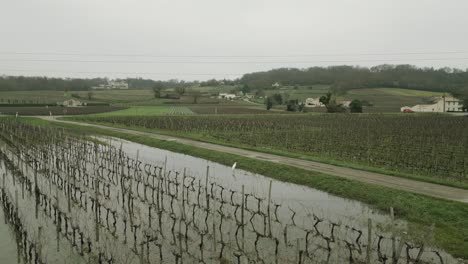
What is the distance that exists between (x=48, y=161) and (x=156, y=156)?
27.9 ft

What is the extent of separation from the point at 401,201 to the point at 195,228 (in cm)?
996

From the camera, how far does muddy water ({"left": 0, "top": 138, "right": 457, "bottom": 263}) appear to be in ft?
41.1

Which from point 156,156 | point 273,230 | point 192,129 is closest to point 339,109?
point 192,129

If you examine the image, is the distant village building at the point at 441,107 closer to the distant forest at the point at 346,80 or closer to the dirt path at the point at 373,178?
the distant forest at the point at 346,80

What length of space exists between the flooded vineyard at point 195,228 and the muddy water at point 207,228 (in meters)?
0.03

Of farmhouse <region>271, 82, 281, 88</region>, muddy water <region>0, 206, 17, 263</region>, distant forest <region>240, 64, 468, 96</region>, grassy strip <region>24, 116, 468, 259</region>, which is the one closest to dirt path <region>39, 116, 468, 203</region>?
grassy strip <region>24, 116, 468, 259</region>

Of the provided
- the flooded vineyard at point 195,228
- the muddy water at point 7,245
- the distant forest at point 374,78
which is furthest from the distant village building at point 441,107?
the muddy water at point 7,245

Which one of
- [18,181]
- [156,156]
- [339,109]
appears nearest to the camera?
[18,181]

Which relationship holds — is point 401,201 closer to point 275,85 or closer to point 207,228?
point 207,228

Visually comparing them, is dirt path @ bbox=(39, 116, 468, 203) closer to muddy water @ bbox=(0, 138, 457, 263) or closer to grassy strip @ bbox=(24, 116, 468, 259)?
grassy strip @ bbox=(24, 116, 468, 259)

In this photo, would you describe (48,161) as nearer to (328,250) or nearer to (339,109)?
(328,250)

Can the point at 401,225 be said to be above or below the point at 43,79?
below

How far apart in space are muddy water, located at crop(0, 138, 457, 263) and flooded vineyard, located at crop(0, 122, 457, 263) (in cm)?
3

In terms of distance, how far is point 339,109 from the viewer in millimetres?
97188
